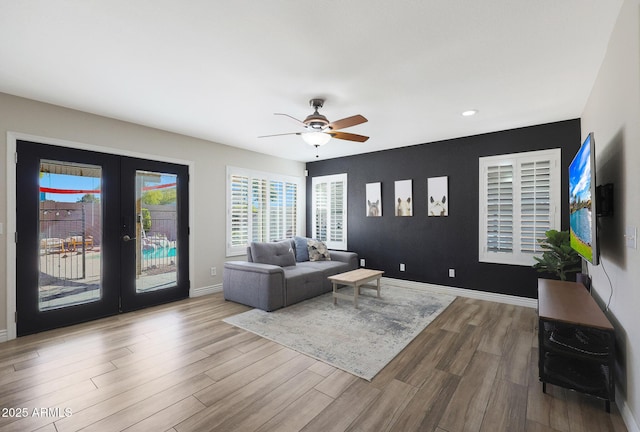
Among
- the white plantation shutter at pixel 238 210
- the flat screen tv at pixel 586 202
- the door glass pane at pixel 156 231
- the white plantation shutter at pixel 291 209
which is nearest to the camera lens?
the flat screen tv at pixel 586 202

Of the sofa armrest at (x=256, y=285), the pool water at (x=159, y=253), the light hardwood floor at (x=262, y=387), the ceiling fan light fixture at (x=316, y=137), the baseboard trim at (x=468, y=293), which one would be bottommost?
the light hardwood floor at (x=262, y=387)

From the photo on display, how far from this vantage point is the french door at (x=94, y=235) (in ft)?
10.7

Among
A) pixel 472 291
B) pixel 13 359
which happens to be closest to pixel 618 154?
pixel 472 291

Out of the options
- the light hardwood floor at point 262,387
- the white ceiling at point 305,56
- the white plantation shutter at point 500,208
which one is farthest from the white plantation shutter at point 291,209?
the white plantation shutter at point 500,208

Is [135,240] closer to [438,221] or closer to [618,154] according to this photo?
[438,221]

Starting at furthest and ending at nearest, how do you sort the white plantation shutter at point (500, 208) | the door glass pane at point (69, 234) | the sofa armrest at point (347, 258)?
the sofa armrest at point (347, 258) < the white plantation shutter at point (500, 208) < the door glass pane at point (69, 234)

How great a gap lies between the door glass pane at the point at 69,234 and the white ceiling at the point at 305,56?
2.75ft

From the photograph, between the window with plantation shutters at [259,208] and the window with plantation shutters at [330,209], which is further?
the window with plantation shutters at [330,209]

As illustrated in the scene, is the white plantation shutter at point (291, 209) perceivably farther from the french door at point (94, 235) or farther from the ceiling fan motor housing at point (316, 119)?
the ceiling fan motor housing at point (316, 119)

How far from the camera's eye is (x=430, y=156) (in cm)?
512

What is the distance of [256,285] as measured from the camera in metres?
4.07

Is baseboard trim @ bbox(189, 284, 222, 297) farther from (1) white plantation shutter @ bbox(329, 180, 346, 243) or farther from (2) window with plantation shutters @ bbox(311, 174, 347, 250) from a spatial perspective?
(1) white plantation shutter @ bbox(329, 180, 346, 243)

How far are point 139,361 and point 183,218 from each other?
2.41m

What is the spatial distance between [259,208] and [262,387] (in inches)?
155
